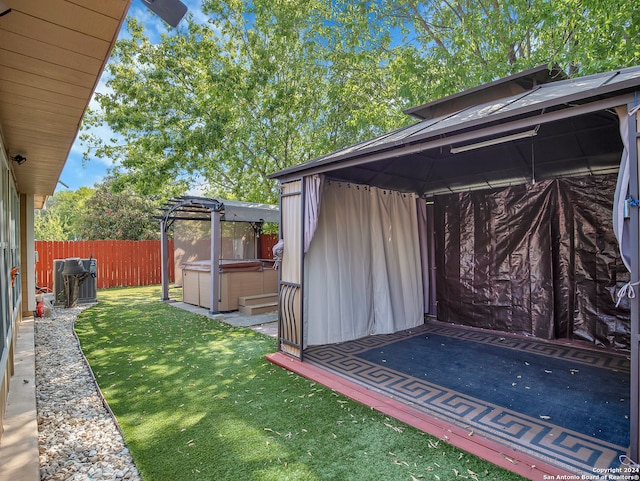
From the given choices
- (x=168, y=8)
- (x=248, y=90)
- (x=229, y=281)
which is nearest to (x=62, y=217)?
(x=248, y=90)

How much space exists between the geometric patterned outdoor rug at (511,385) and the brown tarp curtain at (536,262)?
41cm

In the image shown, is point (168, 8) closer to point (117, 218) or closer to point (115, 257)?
point (115, 257)

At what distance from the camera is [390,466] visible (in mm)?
2264

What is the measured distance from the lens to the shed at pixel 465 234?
174 inches

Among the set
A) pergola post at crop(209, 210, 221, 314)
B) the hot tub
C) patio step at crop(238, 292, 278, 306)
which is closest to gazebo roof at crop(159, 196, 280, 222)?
pergola post at crop(209, 210, 221, 314)

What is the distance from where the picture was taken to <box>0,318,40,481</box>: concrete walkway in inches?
83.0

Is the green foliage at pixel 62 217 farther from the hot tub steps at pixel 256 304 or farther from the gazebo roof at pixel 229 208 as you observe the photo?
the hot tub steps at pixel 256 304

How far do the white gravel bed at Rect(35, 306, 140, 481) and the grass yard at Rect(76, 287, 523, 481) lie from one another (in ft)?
0.35

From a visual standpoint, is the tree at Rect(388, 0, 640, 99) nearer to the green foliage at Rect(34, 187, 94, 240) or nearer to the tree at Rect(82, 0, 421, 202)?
the tree at Rect(82, 0, 421, 202)

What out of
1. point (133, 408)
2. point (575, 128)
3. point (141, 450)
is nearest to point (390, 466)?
point (141, 450)

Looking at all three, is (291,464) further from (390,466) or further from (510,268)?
(510,268)

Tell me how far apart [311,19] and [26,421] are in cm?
1161

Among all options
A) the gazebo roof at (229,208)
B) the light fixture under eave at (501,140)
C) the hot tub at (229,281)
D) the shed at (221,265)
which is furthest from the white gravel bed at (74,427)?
the light fixture under eave at (501,140)

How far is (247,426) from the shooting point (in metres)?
2.76
